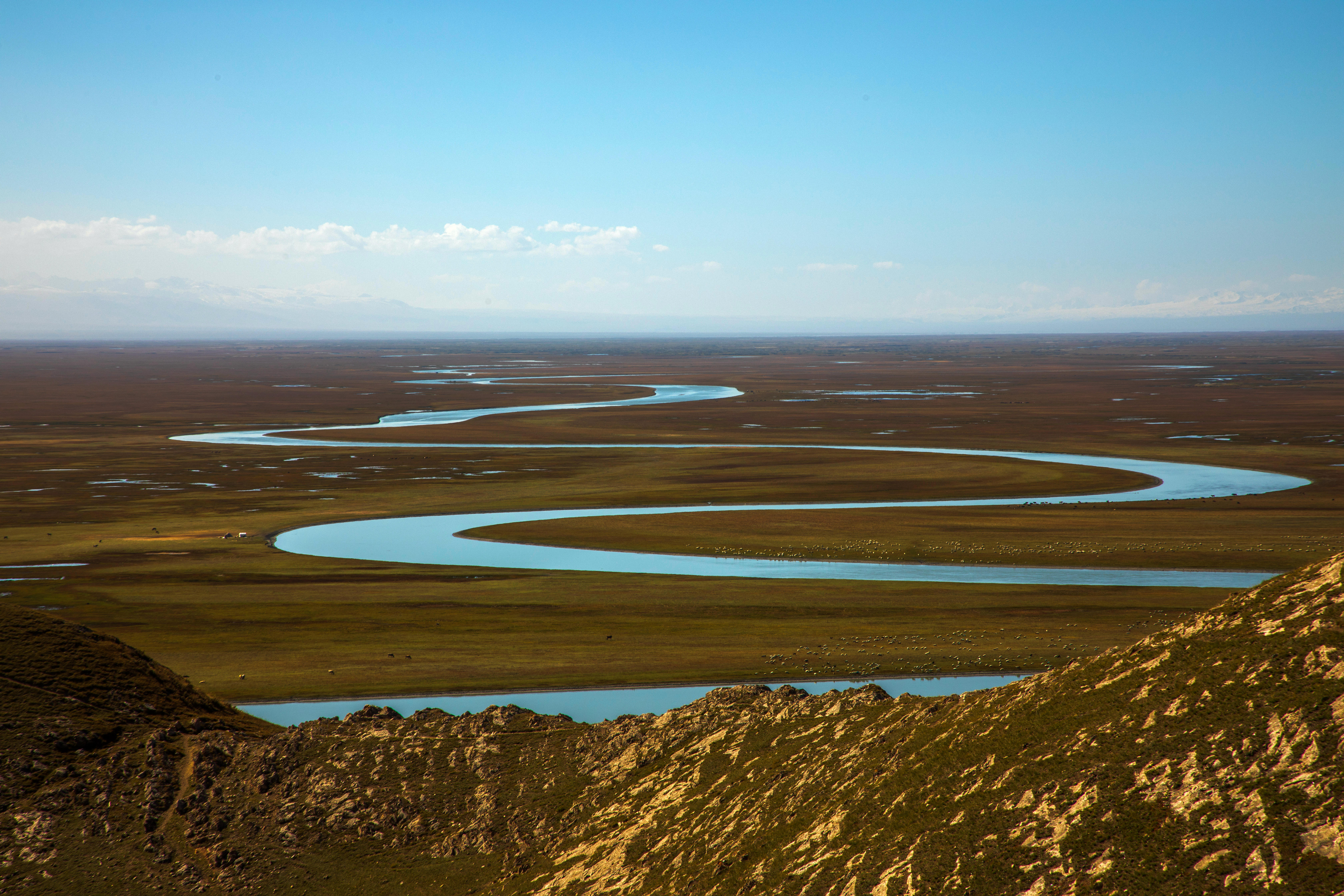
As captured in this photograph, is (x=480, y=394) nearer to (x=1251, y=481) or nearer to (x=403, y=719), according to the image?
(x=1251, y=481)

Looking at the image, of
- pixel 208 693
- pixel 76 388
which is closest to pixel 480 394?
pixel 76 388

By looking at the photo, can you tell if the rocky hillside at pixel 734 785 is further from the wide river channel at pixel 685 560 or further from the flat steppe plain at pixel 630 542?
the flat steppe plain at pixel 630 542

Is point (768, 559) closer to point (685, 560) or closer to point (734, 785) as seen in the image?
point (685, 560)

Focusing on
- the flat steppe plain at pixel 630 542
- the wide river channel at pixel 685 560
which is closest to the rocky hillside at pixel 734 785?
the wide river channel at pixel 685 560

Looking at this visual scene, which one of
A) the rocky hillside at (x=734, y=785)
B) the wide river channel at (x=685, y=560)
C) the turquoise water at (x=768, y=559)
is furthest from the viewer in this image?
the turquoise water at (x=768, y=559)

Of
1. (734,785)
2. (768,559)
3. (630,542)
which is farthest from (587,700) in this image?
(630,542)
